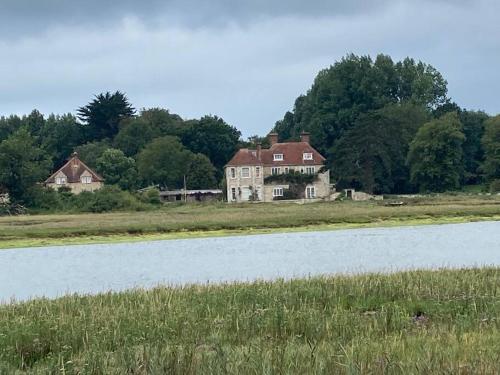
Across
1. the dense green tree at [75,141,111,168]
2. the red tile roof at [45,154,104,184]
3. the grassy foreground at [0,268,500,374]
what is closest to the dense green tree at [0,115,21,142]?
the dense green tree at [75,141,111,168]

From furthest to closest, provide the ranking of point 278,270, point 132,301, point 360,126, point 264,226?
point 360,126, point 264,226, point 278,270, point 132,301

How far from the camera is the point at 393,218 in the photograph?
57.5 m

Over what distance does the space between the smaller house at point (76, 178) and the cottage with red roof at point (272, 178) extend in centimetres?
1886

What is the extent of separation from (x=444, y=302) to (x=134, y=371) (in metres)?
6.81

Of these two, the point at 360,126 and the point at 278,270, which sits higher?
the point at 360,126

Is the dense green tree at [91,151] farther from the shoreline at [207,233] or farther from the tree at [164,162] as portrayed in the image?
the shoreline at [207,233]

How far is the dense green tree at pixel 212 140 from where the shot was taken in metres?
117

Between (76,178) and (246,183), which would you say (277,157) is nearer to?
(246,183)

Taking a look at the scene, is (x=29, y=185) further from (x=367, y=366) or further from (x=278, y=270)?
(x=367, y=366)

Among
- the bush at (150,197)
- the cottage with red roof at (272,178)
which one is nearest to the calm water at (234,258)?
the bush at (150,197)

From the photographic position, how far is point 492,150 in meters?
96.8

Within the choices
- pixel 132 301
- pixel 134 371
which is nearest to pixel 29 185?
pixel 132 301

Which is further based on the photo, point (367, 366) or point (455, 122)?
point (455, 122)

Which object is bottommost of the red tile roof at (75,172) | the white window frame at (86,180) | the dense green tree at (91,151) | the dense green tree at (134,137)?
the white window frame at (86,180)
